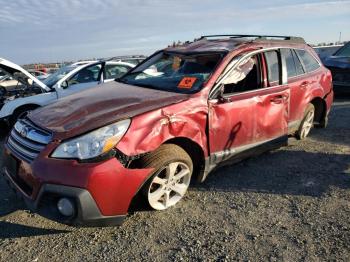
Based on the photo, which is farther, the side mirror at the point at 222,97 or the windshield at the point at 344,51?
the windshield at the point at 344,51

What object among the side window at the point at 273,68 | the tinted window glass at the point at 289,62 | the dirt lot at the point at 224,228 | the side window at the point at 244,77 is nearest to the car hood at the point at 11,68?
the dirt lot at the point at 224,228

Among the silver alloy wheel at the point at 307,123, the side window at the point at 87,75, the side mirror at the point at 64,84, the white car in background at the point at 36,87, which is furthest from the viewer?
the side window at the point at 87,75

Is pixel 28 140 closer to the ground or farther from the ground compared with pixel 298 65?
closer to the ground

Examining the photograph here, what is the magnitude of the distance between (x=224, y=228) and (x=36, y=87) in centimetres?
545

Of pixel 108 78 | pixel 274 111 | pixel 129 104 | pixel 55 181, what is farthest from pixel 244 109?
pixel 108 78

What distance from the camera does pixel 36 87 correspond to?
7.75m

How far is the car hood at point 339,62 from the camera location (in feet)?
33.7

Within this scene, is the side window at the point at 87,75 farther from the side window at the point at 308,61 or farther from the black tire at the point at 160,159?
the black tire at the point at 160,159

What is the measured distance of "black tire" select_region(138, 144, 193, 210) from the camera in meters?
3.61

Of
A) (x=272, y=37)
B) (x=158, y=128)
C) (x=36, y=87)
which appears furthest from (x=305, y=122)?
(x=36, y=87)

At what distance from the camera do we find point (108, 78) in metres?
9.08

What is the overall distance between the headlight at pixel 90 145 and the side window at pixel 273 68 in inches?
96.5

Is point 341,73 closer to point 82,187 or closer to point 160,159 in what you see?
point 160,159

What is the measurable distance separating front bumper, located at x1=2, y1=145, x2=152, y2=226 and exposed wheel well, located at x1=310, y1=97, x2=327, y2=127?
156 inches
